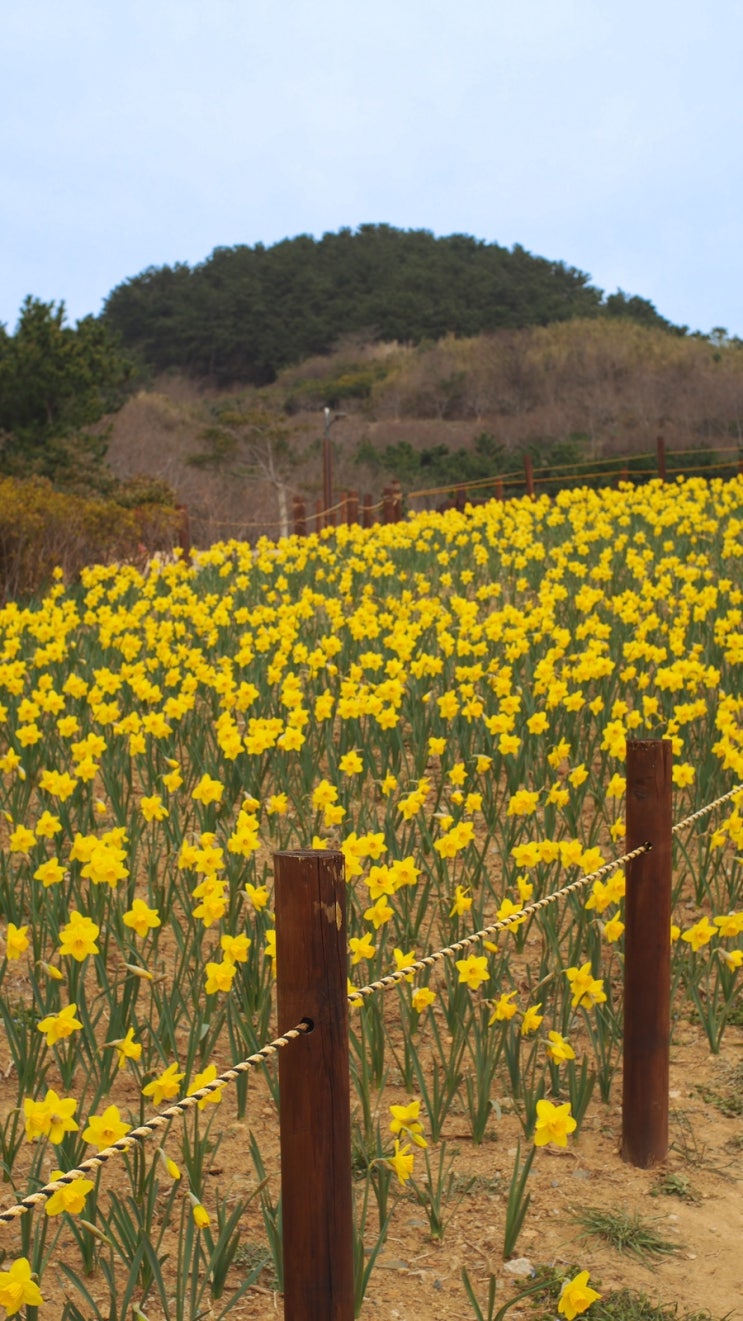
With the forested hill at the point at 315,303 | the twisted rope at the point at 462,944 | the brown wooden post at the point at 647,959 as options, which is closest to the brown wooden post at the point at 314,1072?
the twisted rope at the point at 462,944

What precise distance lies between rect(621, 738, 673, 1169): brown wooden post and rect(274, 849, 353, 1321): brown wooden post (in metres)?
1.46

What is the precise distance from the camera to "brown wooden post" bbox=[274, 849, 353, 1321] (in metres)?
2.20

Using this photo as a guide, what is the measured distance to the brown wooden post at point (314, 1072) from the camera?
2199 mm

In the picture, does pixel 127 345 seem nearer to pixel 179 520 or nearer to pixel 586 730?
pixel 179 520

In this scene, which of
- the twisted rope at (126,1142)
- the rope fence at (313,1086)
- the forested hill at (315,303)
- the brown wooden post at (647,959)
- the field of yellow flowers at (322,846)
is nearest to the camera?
the twisted rope at (126,1142)

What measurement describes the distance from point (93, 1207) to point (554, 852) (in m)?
1.76

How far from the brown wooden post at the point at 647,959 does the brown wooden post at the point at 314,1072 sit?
1.46 metres

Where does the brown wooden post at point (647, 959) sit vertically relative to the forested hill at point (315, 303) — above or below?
below

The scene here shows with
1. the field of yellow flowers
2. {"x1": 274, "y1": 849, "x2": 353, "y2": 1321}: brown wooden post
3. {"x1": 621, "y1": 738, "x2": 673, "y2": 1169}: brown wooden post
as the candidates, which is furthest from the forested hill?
{"x1": 274, "y1": 849, "x2": 353, "y2": 1321}: brown wooden post

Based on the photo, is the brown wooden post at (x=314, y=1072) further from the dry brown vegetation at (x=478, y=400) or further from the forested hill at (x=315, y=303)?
the forested hill at (x=315, y=303)

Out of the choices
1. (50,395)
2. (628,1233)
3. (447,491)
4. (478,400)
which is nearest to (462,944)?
(628,1233)

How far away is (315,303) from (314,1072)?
5950 centimetres

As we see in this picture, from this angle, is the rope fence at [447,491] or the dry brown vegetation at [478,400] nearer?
the rope fence at [447,491]

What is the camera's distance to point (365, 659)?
6727mm
